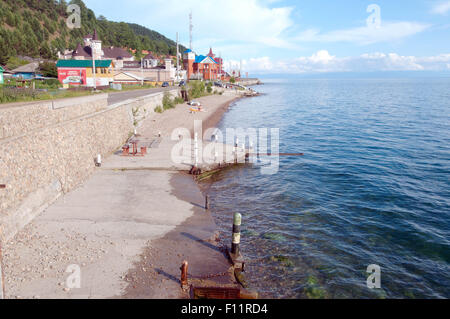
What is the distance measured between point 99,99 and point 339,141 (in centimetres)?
2907

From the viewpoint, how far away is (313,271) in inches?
504

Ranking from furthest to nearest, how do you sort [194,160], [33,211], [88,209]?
[194,160] < [88,209] < [33,211]

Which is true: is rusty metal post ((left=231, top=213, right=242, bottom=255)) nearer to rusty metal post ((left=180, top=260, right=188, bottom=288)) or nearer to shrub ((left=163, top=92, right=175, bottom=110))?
rusty metal post ((left=180, top=260, right=188, bottom=288))

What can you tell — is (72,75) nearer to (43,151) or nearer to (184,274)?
(43,151)

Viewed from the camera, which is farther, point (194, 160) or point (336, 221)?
point (194, 160)

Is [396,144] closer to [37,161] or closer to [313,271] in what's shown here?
[313,271]

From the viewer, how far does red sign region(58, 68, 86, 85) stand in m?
63.4

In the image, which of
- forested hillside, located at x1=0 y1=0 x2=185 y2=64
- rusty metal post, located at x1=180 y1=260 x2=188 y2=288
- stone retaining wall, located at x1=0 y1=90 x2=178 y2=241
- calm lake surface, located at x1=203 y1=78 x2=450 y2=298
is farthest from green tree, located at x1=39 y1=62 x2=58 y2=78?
rusty metal post, located at x1=180 y1=260 x2=188 y2=288

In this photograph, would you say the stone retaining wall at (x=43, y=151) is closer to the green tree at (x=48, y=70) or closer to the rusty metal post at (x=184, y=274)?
the rusty metal post at (x=184, y=274)

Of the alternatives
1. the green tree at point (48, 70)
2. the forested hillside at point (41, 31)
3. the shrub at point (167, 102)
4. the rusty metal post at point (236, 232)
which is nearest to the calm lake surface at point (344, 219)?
the rusty metal post at point (236, 232)

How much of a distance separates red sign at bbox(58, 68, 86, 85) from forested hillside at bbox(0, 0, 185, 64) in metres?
30.6

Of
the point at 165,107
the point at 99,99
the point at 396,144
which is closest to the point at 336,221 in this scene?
the point at 99,99
